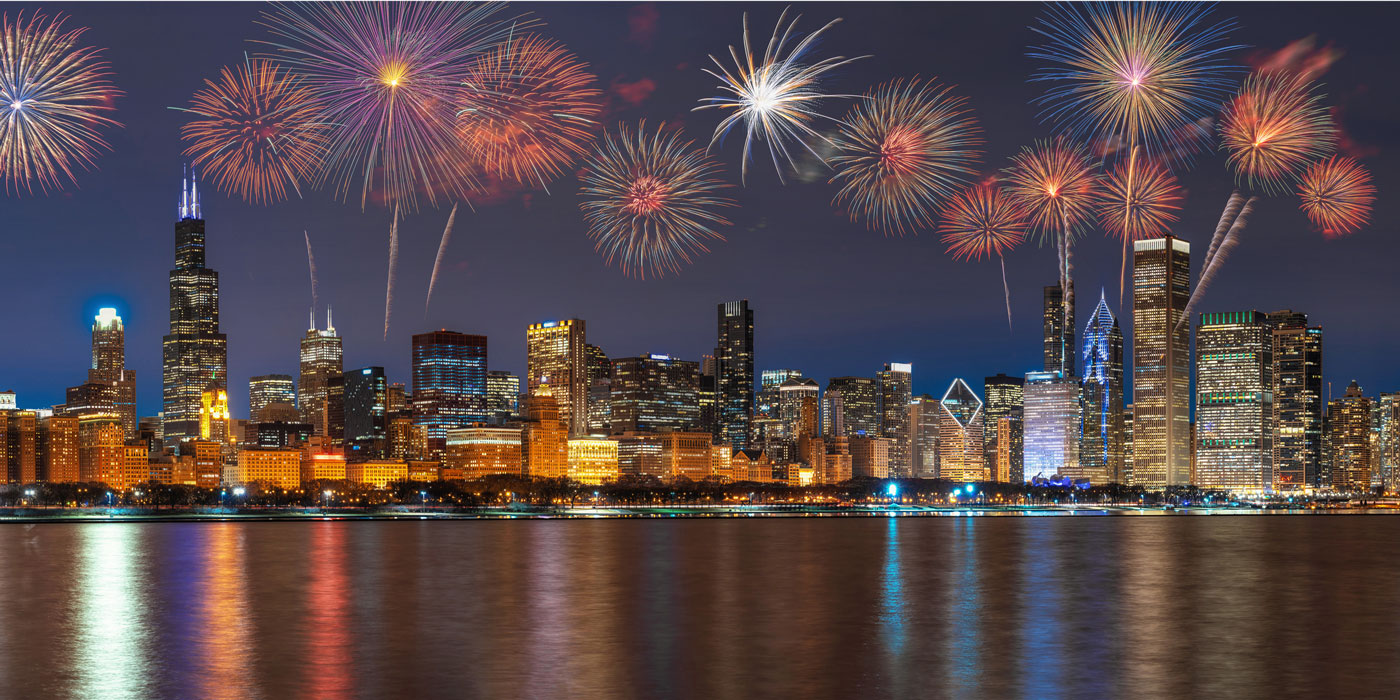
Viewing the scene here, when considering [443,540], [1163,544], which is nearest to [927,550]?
[1163,544]

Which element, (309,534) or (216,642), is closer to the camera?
(216,642)

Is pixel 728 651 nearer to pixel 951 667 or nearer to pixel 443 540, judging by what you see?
pixel 951 667

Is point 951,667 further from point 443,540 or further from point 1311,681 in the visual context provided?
point 443,540

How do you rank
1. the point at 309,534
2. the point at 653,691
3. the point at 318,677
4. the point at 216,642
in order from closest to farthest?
the point at 653,691 → the point at 318,677 → the point at 216,642 → the point at 309,534

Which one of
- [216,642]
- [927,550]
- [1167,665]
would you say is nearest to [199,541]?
[927,550]

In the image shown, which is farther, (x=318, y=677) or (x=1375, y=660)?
(x=1375, y=660)

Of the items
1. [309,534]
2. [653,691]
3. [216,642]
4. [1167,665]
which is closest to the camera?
[653,691]
